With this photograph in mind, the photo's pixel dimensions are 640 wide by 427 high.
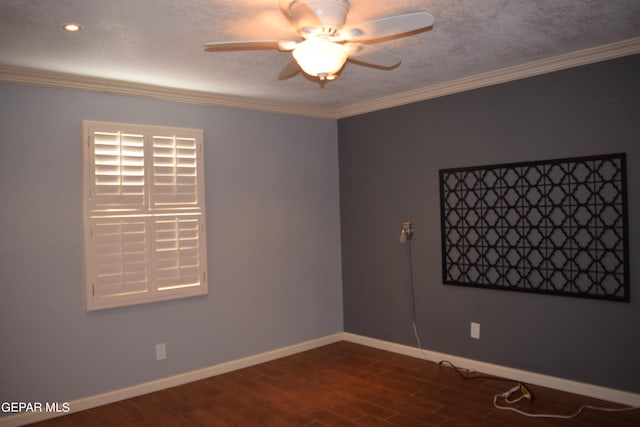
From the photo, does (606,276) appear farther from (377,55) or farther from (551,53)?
(377,55)

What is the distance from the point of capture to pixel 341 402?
3.64 m

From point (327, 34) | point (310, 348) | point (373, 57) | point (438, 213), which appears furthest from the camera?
point (310, 348)

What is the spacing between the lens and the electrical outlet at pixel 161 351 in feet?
13.1

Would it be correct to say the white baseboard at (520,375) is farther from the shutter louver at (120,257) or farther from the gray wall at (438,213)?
the shutter louver at (120,257)

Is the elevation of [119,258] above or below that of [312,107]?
below

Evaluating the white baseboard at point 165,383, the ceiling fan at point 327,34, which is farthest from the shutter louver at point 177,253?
the ceiling fan at point 327,34

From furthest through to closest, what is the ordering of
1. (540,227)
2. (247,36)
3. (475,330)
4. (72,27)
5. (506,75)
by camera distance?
1. (475,330)
2. (506,75)
3. (540,227)
4. (247,36)
5. (72,27)

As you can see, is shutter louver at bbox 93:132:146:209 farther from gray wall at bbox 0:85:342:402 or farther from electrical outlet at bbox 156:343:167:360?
electrical outlet at bbox 156:343:167:360

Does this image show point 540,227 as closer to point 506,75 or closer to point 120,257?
point 506,75

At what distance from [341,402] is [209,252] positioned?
1.66 m

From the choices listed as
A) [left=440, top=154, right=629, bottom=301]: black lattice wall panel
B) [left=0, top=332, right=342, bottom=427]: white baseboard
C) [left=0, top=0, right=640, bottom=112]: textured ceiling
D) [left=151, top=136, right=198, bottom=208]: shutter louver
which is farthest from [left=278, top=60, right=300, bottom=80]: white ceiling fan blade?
[left=0, top=332, right=342, bottom=427]: white baseboard

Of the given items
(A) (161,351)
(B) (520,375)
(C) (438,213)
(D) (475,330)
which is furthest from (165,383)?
(B) (520,375)

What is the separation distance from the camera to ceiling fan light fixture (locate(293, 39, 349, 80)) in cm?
227

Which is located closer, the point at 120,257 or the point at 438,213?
the point at 120,257
